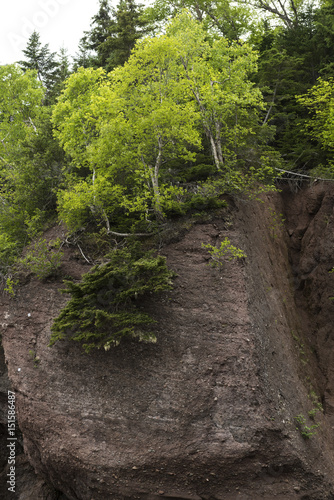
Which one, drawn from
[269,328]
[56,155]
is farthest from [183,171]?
[269,328]

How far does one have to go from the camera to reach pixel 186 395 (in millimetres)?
8828

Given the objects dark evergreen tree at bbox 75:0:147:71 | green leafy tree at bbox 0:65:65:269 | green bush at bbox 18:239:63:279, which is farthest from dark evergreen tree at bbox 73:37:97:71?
green bush at bbox 18:239:63:279

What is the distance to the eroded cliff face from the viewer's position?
322 inches

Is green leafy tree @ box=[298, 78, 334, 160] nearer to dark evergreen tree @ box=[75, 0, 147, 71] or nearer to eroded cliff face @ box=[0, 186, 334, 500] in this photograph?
eroded cliff face @ box=[0, 186, 334, 500]

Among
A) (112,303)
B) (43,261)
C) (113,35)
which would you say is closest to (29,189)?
(43,261)

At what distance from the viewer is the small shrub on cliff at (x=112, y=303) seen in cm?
900

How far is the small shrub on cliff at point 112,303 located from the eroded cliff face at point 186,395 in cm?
72

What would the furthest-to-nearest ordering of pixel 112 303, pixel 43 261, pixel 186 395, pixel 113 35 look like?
pixel 113 35 → pixel 43 261 → pixel 112 303 → pixel 186 395

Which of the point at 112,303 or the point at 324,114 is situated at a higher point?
the point at 324,114

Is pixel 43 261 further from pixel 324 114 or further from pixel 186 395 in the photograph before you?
pixel 324 114

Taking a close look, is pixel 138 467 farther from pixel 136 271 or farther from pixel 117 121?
pixel 117 121

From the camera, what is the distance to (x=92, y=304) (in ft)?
31.0

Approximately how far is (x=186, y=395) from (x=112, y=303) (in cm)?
304

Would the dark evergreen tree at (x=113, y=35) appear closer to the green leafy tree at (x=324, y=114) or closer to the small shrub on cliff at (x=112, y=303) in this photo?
the green leafy tree at (x=324, y=114)
